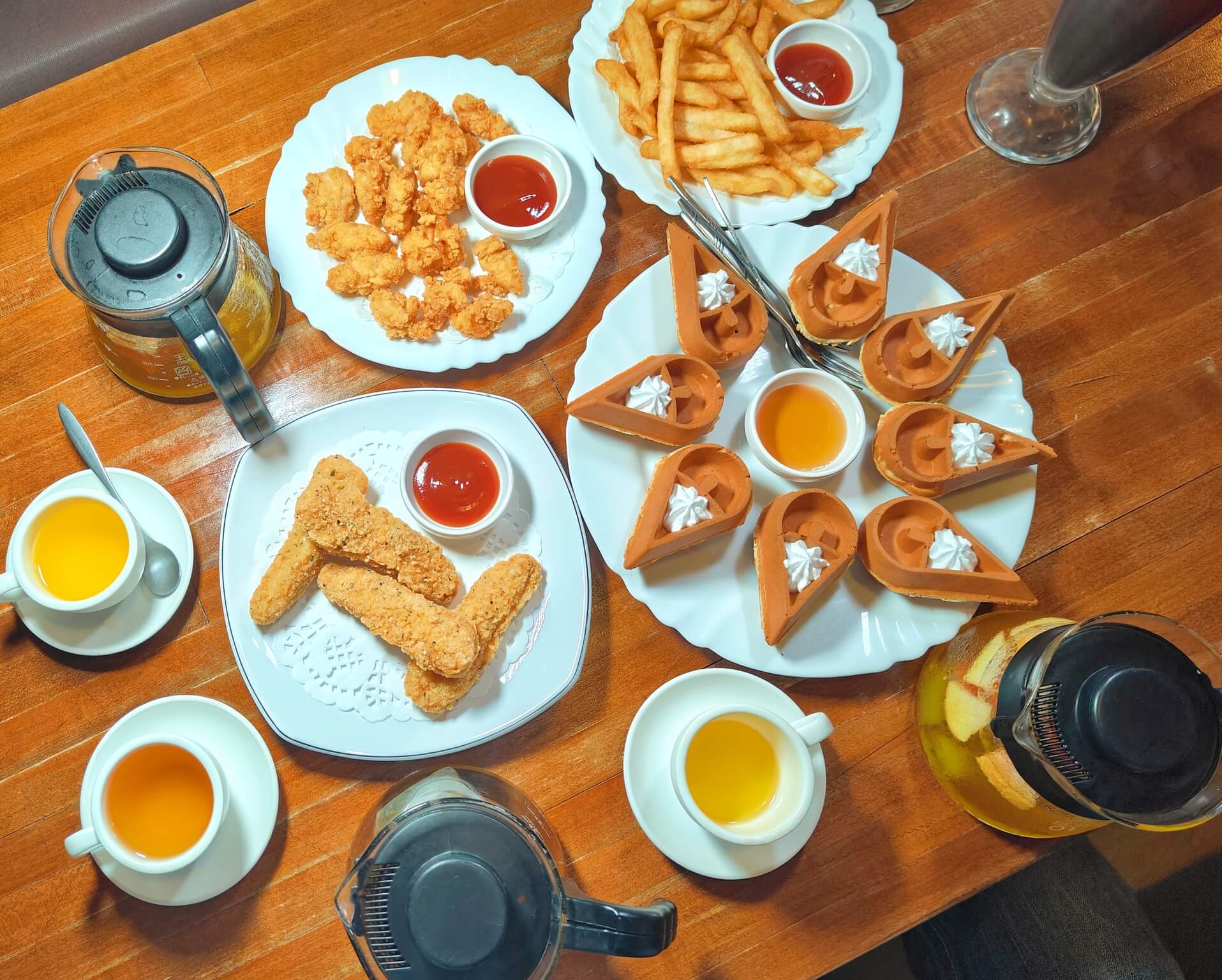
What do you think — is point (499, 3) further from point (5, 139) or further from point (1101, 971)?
point (1101, 971)

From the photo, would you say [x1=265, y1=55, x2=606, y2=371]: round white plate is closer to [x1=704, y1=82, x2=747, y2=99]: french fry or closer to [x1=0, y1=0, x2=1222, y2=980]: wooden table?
[x1=0, y1=0, x2=1222, y2=980]: wooden table

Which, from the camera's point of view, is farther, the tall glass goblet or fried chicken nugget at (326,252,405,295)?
fried chicken nugget at (326,252,405,295)

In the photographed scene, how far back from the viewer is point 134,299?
1.42 metres

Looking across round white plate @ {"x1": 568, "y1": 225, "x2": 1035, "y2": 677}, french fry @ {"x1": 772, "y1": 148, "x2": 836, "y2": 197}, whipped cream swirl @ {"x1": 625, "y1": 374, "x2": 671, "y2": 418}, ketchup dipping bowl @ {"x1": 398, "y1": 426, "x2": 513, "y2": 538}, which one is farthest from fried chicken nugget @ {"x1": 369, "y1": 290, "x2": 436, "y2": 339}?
french fry @ {"x1": 772, "y1": 148, "x2": 836, "y2": 197}

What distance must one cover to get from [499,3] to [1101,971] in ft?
8.32

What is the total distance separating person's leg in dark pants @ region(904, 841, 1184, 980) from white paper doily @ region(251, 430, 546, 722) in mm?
1295

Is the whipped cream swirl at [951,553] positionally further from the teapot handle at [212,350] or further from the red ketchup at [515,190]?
the teapot handle at [212,350]

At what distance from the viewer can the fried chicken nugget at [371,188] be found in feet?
5.76

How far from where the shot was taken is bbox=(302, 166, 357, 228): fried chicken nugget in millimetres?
1740

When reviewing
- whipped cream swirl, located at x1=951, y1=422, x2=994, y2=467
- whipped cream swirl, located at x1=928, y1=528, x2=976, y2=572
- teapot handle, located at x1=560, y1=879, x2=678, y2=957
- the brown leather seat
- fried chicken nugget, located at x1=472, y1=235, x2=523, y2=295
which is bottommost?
whipped cream swirl, located at x1=928, y1=528, x2=976, y2=572

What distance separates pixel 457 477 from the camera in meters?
1.66

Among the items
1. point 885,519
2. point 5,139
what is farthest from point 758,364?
point 5,139

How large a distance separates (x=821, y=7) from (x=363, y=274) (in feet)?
3.72

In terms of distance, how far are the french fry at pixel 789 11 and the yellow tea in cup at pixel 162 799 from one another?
188 centimetres
